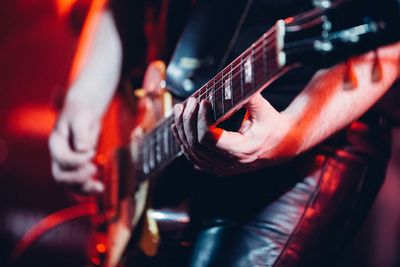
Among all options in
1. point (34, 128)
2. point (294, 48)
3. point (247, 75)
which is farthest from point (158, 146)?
point (34, 128)

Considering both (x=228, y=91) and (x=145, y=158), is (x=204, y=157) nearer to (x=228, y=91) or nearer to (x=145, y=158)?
(x=228, y=91)

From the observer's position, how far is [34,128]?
9.21ft

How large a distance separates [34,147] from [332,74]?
7.69 feet

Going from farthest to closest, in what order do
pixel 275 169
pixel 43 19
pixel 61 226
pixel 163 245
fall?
pixel 43 19 < pixel 61 226 < pixel 163 245 < pixel 275 169

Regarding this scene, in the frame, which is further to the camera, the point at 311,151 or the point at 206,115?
the point at 311,151

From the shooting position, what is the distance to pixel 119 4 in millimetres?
1712

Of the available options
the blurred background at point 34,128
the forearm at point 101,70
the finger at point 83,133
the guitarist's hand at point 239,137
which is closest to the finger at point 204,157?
the guitarist's hand at point 239,137

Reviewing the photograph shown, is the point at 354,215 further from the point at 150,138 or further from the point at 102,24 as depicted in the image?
the point at 102,24

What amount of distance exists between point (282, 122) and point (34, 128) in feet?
7.73

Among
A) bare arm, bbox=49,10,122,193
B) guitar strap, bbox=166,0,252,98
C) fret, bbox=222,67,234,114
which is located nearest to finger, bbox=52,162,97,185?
bare arm, bbox=49,10,122,193

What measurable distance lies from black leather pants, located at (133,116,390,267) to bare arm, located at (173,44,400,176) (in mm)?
91

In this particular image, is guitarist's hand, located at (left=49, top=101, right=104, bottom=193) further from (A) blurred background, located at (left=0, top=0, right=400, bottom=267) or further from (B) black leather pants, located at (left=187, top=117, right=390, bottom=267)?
(A) blurred background, located at (left=0, top=0, right=400, bottom=267)

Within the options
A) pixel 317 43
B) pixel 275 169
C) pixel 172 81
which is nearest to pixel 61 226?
pixel 172 81

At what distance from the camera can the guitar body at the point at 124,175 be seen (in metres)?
1.29
